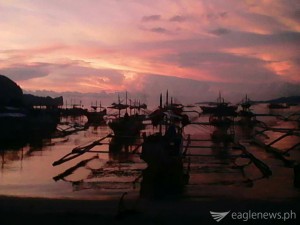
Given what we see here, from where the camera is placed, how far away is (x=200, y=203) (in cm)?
1180

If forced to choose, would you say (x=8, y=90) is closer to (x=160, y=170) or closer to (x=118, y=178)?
(x=118, y=178)

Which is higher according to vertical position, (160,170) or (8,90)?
(8,90)

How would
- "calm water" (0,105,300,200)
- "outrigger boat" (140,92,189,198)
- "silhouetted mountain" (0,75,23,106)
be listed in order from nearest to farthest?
"calm water" (0,105,300,200) < "outrigger boat" (140,92,189,198) < "silhouetted mountain" (0,75,23,106)

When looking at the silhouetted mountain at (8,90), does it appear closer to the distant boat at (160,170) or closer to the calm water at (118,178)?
the calm water at (118,178)

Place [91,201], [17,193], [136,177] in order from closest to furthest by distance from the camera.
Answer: [91,201], [17,193], [136,177]

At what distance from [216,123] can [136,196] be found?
27574 mm

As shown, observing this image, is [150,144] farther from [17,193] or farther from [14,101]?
[14,101]

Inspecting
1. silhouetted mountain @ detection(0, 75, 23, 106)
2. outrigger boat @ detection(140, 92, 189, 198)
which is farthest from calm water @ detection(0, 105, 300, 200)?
silhouetted mountain @ detection(0, 75, 23, 106)

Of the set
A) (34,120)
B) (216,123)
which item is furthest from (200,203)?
(34,120)

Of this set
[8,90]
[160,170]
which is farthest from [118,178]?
[8,90]

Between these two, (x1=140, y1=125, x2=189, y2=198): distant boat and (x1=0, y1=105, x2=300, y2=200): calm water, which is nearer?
(x1=0, y1=105, x2=300, y2=200): calm water

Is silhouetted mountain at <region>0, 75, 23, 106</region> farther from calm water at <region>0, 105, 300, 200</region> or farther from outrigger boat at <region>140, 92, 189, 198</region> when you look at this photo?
outrigger boat at <region>140, 92, 189, 198</region>

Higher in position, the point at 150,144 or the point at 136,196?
the point at 150,144

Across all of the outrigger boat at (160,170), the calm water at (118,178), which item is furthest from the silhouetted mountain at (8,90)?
the outrigger boat at (160,170)
